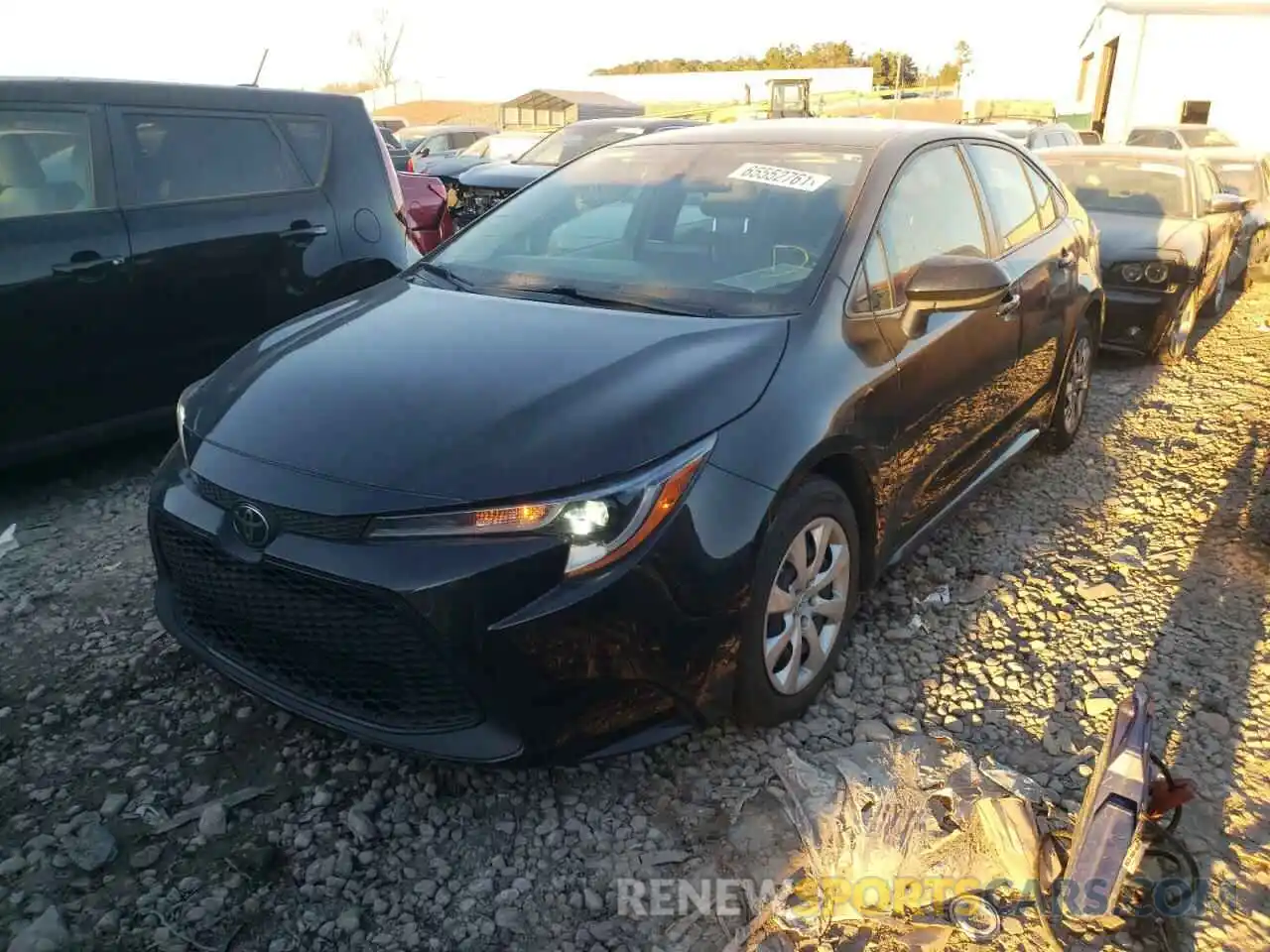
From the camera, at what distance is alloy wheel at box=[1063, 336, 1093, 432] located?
4738 mm

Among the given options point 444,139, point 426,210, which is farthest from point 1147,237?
point 444,139

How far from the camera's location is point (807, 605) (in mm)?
2691

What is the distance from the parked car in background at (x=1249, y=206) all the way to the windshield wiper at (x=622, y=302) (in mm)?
8065

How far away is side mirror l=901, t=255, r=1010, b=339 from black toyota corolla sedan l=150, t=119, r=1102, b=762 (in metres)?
0.01

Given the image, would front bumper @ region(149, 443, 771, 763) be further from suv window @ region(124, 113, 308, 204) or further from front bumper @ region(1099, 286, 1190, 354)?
front bumper @ region(1099, 286, 1190, 354)

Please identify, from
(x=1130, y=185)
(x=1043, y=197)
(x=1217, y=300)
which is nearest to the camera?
(x=1043, y=197)

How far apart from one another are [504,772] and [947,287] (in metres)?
1.92

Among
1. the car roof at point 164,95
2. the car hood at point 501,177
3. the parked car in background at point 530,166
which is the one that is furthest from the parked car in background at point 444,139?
the car roof at point 164,95

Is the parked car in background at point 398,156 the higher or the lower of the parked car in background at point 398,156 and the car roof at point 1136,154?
the lower

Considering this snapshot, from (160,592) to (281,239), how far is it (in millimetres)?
2453

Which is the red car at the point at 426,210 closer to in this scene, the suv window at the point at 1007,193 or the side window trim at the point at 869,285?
the suv window at the point at 1007,193

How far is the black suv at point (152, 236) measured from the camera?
3.92m

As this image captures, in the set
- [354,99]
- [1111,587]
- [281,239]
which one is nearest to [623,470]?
[1111,587]

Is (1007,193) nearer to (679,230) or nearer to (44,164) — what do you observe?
(679,230)
